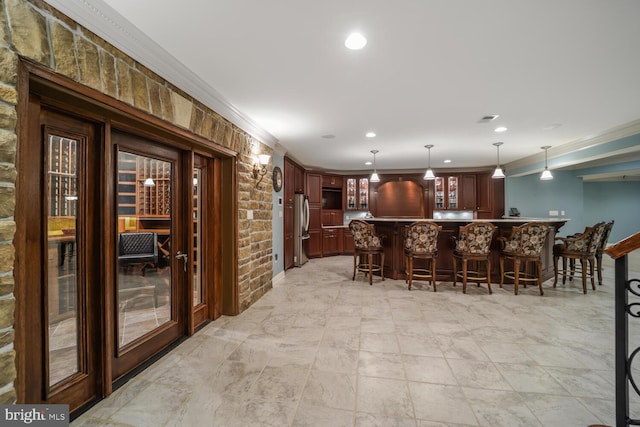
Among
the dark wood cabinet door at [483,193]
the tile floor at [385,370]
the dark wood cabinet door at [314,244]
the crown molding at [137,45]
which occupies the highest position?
the crown molding at [137,45]

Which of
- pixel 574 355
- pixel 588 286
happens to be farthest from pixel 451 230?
pixel 574 355

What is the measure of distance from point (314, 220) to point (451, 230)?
3.53m

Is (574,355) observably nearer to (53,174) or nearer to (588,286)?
(588,286)

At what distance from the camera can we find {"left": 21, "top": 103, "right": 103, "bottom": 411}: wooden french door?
155 centimetres

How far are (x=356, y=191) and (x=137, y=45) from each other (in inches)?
271

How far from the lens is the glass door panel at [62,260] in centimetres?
170

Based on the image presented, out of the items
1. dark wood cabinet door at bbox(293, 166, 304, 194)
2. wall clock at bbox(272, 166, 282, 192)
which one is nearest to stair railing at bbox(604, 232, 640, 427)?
wall clock at bbox(272, 166, 282, 192)

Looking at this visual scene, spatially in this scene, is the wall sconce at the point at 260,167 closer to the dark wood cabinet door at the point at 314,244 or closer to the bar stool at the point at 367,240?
the bar stool at the point at 367,240

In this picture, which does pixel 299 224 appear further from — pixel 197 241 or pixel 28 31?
pixel 28 31

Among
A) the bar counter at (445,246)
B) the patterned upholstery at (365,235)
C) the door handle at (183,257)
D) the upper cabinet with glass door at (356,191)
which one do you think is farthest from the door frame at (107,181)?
the upper cabinet with glass door at (356,191)

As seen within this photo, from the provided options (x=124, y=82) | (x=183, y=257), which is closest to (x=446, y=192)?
(x=183, y=257)

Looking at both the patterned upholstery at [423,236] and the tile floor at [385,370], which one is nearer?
the tile floor at [385,370]

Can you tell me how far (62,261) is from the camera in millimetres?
1778

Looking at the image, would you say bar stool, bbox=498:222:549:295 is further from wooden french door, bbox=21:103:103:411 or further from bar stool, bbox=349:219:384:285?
wooden french door, bbox=21:103:103:411
